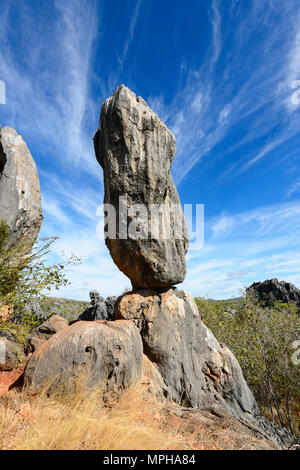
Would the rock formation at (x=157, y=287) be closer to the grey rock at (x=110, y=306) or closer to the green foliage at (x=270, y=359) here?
the green foliage at (x=270, y=359)

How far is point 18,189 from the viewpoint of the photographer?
11.5 m

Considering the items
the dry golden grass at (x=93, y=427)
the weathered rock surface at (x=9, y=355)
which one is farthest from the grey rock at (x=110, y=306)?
the dry golden grass at (x=93, y=427)

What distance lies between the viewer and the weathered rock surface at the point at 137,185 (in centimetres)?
1047

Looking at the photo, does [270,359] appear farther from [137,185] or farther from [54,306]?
[137,185]

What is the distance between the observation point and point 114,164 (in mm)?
10625

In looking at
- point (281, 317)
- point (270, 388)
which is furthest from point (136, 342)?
point (281, 317)

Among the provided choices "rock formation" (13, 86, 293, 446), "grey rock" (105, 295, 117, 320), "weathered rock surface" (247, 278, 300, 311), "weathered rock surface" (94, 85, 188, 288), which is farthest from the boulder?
"weathered rock surface" (247, 278, 300, 311)

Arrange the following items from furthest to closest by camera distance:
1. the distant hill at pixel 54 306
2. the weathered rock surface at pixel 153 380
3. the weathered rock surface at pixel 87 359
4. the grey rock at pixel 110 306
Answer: the grey rock at pixel 110 306 < the distant hill at pixel 54 306 < the weathered rock surface at pixel 153 380 < the weathered rock surface at pixel 87 359

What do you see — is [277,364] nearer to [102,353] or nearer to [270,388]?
[270,388]

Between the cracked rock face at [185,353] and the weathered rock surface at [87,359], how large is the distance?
2.10 m

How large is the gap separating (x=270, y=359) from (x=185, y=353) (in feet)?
25.7

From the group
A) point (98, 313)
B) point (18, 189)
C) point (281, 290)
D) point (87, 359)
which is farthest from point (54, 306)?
point (281, 290)

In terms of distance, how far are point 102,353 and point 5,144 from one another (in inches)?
451
